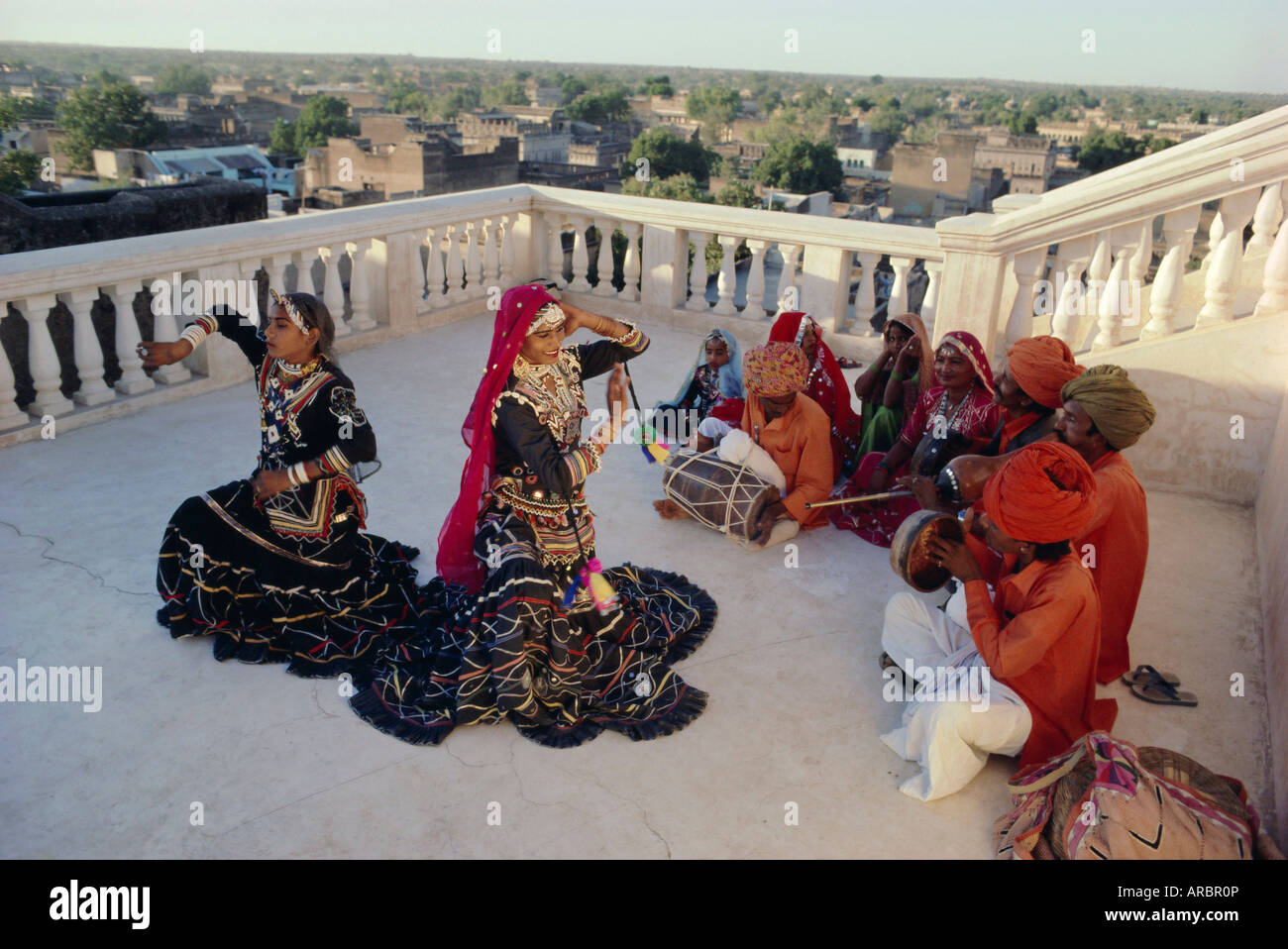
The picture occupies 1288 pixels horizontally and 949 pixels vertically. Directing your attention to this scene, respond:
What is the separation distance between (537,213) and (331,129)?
96962 millimetres

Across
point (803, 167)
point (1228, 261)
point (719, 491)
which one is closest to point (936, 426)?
point (719, 491)

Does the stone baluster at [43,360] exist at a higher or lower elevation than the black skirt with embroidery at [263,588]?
higher

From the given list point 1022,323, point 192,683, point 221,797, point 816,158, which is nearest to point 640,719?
point 221,797

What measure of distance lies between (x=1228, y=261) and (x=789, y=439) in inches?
99.1

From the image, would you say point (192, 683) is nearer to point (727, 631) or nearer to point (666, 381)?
point (727, 631)

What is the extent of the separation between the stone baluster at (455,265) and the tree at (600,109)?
402ft

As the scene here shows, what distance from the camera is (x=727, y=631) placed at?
4223 millimetres

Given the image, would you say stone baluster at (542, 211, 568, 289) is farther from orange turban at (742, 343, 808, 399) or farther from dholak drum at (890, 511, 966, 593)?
dholak drum at (890, 511, 966, 593)

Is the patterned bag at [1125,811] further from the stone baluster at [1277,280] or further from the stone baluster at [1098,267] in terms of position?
the stone baluster at [1098,267]

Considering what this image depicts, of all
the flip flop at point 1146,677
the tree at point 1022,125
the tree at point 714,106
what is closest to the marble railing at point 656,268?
the flip flop at point 1146,677

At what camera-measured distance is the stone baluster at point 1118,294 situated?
17.9ft

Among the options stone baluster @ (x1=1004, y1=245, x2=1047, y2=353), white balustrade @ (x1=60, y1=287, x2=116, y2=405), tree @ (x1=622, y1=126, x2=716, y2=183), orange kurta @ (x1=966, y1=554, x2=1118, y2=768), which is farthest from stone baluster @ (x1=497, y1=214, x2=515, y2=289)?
tree @ (x1=622, y1=126, x2=716, y2=183)

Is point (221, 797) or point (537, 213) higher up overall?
point (537, 213)
